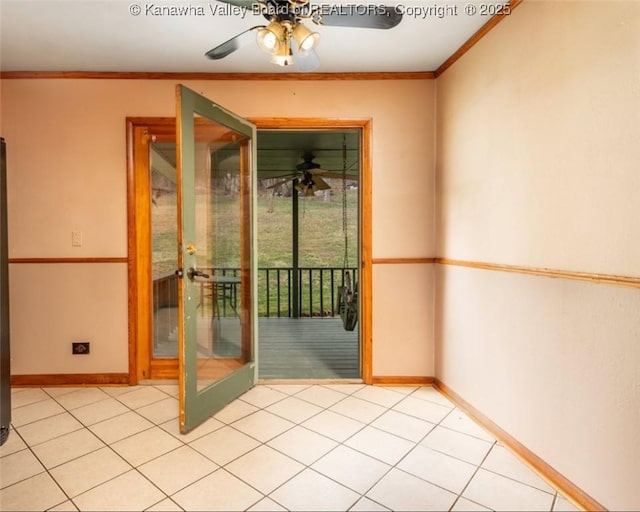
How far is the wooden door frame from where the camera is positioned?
2.87 m

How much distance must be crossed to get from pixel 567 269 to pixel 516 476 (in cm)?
102

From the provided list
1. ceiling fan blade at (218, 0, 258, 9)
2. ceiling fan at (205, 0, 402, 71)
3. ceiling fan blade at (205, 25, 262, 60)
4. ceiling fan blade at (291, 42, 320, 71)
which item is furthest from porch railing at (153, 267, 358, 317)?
ceiling fan blade at (218, 0, 258, 9)

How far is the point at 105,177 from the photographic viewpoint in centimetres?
286

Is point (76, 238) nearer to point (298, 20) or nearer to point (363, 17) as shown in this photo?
point (298, 20)

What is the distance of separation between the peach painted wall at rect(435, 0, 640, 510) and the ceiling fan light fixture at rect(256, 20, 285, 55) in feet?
4.12

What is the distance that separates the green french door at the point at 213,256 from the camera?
218 cm

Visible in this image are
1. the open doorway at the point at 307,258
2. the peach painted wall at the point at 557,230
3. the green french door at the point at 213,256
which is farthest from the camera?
the open doorway at the point at 307,258

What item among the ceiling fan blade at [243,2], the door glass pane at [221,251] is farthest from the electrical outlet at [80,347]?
the ceiling fan blade at [243,2]

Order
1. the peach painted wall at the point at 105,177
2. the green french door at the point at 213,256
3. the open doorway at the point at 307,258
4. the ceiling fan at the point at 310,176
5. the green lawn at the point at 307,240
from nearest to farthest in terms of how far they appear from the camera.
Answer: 1. the green french door at the point at 213,256
2. the peach painted wall at the point at 105,177
3. the open doorway at the point at 307,258
4. the ceiling fan at the point at 310,176
5. the green lawn at the point at 307,240

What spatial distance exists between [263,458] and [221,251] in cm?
145

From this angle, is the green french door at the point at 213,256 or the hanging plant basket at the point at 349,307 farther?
the hanging plant basket at the point at 349,307

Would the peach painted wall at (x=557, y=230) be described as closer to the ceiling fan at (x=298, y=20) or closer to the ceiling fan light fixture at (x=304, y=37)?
the ceiling fan at (x=298, y=20)

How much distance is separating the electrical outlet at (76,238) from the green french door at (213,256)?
3.59ft

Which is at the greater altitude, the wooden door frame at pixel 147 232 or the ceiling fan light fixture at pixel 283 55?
the ceiling fan light fixture at pixel 283 55
